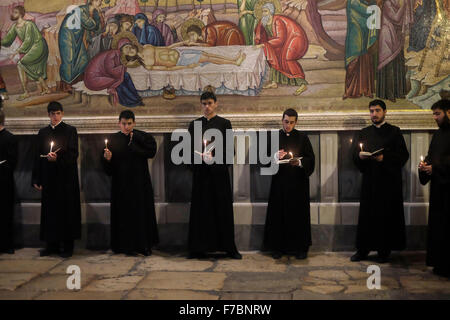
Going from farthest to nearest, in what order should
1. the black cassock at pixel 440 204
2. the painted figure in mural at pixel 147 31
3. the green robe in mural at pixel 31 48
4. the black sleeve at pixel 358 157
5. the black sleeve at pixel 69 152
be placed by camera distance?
the green robe in mural at pixel 31 48, the painted figure in mural at pixel 147 31, the black sleeve at pixel 69 152, the black sleeve at pixel 358 157, the black cassock at pixel 440 204

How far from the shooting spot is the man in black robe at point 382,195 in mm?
6832

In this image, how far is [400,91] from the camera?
24.3ft

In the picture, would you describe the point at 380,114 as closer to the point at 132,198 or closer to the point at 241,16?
the point at 241,16

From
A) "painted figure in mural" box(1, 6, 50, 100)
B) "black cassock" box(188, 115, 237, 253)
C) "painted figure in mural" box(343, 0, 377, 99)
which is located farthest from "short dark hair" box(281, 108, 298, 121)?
"painted figure in mural" box(1, 6, 50, 100)

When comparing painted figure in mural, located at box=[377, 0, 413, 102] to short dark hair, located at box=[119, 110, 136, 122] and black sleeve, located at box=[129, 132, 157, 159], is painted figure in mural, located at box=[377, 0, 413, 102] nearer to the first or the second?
black sleeve, located at box=[129, 132, 157, 159]

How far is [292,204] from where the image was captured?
23.2 ft

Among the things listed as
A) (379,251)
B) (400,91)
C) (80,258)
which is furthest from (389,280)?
(80,258)

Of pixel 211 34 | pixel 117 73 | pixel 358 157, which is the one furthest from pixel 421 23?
pixel 117 73

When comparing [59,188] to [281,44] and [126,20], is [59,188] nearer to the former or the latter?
[126,20]

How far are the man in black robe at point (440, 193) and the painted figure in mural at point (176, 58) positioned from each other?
2.76 meters

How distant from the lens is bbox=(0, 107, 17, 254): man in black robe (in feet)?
24.3

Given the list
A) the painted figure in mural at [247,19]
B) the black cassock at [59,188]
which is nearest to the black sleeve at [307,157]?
the painted figure in mural at [247,19]

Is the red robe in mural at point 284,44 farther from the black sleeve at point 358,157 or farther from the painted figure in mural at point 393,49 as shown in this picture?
the black sleeve at point 358,157

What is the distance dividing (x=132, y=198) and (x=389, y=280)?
11.0ft
